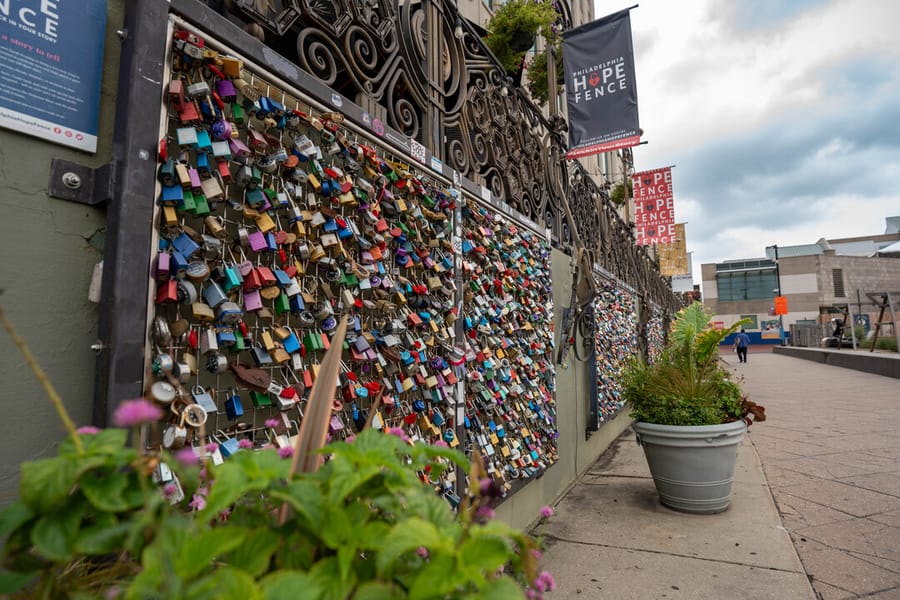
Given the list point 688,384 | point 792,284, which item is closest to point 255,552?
point 688,384

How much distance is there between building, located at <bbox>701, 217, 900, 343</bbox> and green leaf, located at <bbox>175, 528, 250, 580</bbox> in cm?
5425

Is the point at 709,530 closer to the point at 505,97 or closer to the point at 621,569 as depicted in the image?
the point at 621,569

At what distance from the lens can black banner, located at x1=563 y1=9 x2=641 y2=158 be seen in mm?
4945

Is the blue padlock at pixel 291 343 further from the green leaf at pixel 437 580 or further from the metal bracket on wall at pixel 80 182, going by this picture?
the green leaf at pixel 437 580

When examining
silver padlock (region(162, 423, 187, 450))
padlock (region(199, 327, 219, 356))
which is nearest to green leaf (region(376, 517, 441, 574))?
silver padlock (region(162, 423, 187, 450))

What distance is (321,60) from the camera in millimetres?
1973

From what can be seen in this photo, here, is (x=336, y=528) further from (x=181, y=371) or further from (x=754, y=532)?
(x=754, y=532)

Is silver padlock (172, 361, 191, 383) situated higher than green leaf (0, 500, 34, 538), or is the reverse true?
silver padlock (172, 361, 191, 383)

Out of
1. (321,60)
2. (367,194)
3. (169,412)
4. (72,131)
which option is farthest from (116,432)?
(321,60)

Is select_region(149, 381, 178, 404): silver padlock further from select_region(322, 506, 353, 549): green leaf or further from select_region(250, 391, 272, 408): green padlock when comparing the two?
select_region(322, 506, 353, 549): green leaf

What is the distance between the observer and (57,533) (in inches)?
22.1

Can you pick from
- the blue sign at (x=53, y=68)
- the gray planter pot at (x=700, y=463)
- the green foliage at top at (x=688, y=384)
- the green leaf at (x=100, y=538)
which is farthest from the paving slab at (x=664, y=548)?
the blue sign at (x=53, y=68)

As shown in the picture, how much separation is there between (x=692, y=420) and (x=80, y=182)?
3.94 metres

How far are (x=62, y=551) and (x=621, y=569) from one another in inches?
115
